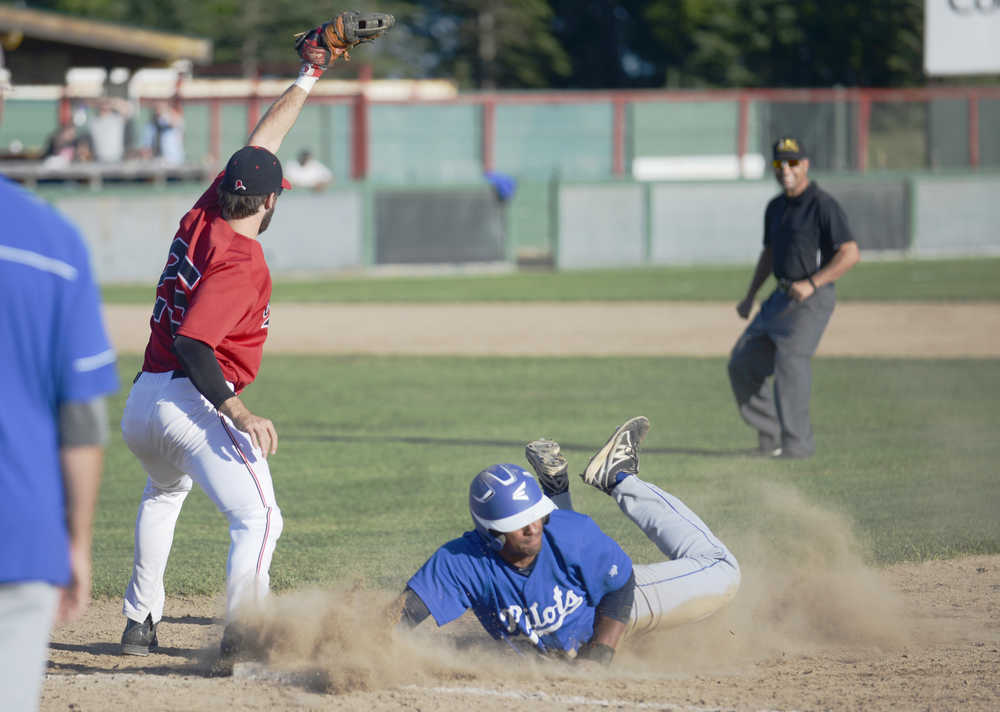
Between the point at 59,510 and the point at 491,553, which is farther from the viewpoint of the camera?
the point at 491,553

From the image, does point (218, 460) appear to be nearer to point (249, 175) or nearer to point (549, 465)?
point (249, 175)

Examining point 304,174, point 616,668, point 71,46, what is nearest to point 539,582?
point 616,668

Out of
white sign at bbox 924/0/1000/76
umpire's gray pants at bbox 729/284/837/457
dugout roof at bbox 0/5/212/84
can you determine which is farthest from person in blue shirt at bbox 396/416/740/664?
dugout roof at bbox 0/5/212/84

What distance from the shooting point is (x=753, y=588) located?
5.75 meters

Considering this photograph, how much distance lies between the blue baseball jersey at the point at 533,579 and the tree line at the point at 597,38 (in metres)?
44.3

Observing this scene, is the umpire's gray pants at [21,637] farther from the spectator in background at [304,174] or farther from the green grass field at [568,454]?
the spectator in background at [304,174]

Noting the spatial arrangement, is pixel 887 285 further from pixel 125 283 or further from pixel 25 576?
pixel 25 576

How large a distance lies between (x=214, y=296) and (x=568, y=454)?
501cm

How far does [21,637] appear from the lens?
2.64m

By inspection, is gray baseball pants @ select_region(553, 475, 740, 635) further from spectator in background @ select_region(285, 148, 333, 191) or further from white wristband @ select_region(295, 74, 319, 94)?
spectator in background @ select_region(285, 148, 333, 191)

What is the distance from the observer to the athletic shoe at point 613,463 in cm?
541

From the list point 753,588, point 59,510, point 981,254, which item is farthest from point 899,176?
point 59,510

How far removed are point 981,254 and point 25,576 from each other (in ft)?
96.0

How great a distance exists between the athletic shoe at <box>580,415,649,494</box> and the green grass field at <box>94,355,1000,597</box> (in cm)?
124
